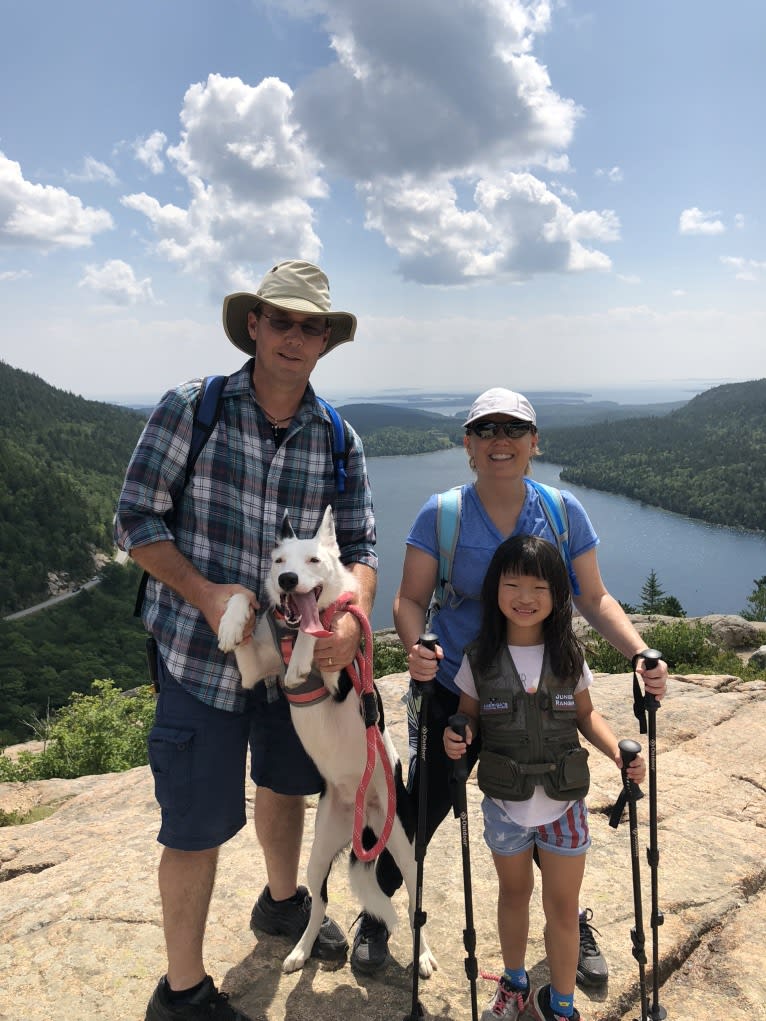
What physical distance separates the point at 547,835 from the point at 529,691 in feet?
2.29

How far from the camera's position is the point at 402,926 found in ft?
13.3

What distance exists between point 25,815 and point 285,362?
8.71 m

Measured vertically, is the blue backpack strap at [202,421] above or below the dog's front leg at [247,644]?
above

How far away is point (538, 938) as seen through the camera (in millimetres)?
3932

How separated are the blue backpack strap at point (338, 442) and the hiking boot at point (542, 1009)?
287 cm

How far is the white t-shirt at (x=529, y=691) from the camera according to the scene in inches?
123

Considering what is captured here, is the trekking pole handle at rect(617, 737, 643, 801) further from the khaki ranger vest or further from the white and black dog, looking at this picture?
the white and black dog

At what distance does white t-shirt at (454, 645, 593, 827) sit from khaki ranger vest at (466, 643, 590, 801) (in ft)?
0.11

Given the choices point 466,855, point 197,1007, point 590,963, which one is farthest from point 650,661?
point 197,1007

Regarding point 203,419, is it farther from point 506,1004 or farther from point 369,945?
point 506,1004

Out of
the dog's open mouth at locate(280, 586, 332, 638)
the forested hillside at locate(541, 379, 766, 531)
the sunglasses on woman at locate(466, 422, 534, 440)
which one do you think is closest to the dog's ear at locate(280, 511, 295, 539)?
the dog's open mouth at locate(280, 586, 332, 638)

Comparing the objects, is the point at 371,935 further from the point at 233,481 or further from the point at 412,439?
the point at 412,439

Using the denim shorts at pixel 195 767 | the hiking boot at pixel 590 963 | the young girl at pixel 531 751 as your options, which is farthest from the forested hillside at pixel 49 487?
the young girl at pixel 531 751

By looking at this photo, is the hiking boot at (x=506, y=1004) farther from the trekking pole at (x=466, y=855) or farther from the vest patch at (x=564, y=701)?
the vest patch at (x=564, y=701)
